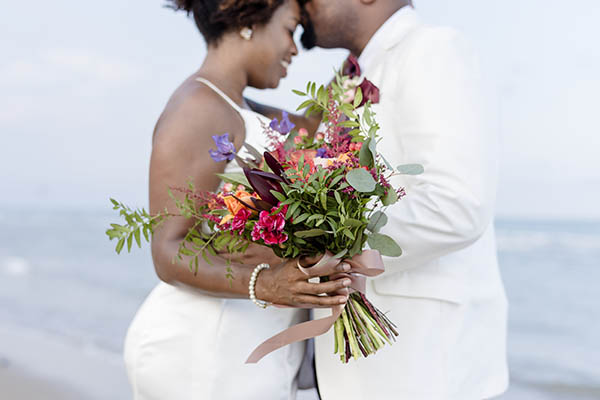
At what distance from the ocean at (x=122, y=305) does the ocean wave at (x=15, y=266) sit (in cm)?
2

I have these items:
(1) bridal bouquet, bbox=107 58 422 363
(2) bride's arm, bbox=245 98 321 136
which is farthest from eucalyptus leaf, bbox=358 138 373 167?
(2) bride's arm, bbox=245 98 321 136

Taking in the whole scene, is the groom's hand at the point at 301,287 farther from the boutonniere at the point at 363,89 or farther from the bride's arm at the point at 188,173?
→ the boutonniere at the point at 363,89

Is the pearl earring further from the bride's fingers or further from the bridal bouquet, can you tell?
the bride's fingers

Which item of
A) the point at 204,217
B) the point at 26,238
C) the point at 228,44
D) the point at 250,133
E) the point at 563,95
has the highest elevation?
the point at 228,44

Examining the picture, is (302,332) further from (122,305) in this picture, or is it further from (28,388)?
(122,305)

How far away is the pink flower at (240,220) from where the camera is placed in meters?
1.60

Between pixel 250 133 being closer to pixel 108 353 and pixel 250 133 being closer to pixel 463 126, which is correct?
pixel 463 126

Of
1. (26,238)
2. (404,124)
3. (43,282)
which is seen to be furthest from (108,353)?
(26,238)

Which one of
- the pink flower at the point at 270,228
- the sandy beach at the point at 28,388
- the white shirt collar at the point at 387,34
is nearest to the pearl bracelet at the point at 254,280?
the pink flower at the point at 270,228

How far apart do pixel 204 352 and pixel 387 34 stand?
4.80 ft

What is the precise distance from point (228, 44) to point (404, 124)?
2.92ft

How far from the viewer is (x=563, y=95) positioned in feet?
55.5

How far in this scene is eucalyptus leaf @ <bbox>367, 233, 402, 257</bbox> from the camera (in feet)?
5.26

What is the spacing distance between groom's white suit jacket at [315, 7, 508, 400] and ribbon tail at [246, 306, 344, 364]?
1.36 ft
